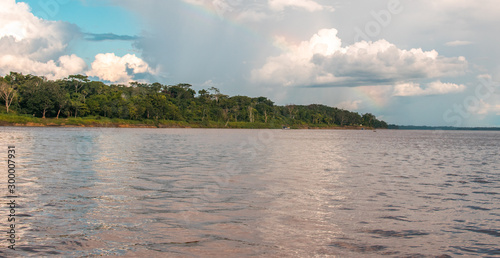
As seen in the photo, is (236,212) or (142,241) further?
(236,212)

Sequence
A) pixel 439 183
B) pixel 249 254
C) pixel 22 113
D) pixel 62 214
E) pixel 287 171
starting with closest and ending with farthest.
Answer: pixel 249 254
pixel 62 214
pixel 439 183
pixel 287 171
pixel 22 113

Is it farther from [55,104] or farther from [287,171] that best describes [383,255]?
[55,104]

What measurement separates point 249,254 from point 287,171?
16.1m

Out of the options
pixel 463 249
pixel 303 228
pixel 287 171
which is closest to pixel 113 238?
pixel 303 228

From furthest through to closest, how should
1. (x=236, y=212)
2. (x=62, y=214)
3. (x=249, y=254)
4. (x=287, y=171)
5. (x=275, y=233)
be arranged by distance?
(x=287, y=171) < (x=236, y=212) < (x=62, y=214) < (x=275, y=233) < (x=249, y=254)

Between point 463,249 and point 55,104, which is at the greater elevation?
point 55,104

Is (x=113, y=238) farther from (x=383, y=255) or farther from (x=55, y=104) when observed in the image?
(x=55, y=104)

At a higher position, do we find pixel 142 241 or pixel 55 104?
pixel 55 104

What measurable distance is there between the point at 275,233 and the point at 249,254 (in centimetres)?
177

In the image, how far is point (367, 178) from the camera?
872 inches

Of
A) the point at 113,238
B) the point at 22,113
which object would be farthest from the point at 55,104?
the point at 113,238

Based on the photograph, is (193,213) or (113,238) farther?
(193,213)

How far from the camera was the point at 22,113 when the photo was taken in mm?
150375

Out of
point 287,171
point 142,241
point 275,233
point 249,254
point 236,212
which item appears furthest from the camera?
point 287,171
